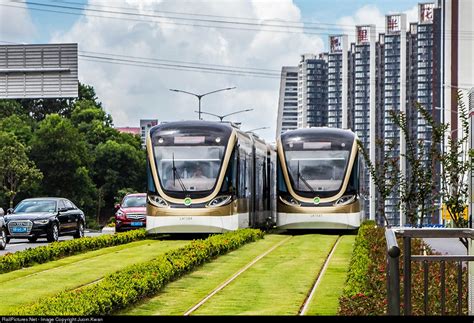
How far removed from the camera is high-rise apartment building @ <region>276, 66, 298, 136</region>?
16262 cm

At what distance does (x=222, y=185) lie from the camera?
105 ft

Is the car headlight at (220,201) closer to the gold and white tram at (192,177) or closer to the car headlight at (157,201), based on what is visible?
the gold and white tram at (192,177)

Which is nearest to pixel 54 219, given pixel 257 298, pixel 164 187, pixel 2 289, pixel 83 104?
pixel 164 187

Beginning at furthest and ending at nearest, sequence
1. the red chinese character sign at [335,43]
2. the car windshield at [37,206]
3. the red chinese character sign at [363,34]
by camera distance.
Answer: the red chinese character sign at [335,43]
the red chinese character sign at [363,34]
the car windshield at [37,206]

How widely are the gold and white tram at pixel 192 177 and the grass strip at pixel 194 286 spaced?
4.05m

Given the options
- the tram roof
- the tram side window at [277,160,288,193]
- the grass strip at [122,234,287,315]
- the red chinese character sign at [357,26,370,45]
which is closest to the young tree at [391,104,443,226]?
the grass strip at [122,234,287,315]

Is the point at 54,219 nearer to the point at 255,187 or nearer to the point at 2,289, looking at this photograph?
the point at 255,187

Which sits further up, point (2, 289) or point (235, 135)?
point (235, 135)

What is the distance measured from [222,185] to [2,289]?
46.0ft

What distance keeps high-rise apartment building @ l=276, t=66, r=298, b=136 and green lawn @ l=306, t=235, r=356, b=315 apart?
13461 centimetres

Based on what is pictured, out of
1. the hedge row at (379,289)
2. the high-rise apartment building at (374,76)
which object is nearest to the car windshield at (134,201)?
the hedge row at (379,289)

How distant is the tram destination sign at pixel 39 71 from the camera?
4256 cm

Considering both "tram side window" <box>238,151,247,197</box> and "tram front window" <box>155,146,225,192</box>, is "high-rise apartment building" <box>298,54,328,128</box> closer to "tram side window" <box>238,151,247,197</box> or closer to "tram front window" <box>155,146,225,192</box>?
"tram side window" <box>238,151,247,197</box>

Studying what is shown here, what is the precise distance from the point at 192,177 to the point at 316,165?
5288 millimetres
